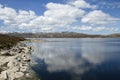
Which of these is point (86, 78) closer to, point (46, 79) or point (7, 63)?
point (46, 79)

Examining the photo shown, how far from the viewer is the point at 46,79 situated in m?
35.0

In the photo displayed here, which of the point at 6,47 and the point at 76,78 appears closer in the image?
the point at 76,78

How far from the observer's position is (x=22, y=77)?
34719mm

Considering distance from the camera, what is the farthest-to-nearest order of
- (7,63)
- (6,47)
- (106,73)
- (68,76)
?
(6,47)
(7,63)
(106,73)
(68,76)

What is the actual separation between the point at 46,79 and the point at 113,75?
41.4 ft

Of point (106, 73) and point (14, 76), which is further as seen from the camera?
point (106, 73)

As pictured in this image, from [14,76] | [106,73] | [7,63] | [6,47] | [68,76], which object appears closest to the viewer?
[14,76]

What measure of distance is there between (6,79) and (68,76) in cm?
1144

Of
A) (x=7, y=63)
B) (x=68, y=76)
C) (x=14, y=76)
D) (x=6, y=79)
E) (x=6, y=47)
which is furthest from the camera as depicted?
(x=6, y=47)

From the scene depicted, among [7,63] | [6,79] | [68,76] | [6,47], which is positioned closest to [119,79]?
[68,76]

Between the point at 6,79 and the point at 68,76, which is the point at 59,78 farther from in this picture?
the point at 6,79

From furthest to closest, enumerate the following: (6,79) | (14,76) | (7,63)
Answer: (7,63)
(14,76)
(6,79)

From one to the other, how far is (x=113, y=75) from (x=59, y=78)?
10329 mm

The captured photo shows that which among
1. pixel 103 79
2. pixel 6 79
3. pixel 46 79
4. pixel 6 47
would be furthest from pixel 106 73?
pixel 6 47
